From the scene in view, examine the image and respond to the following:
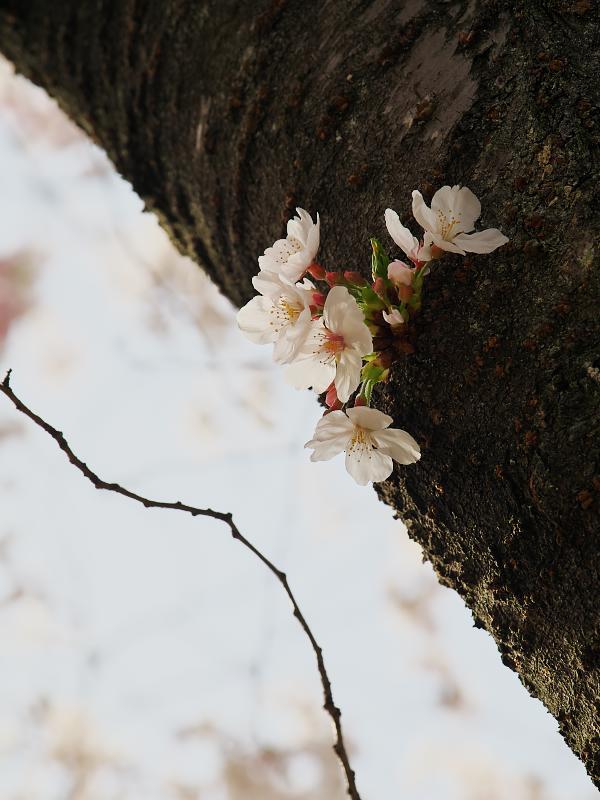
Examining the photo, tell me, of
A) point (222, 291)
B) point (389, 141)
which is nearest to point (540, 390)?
point (389, 141)

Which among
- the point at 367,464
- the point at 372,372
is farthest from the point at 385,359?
the point at 367,464

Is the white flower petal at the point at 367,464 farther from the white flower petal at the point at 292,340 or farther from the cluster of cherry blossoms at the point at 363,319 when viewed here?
the white flower petal at the point at 292,340

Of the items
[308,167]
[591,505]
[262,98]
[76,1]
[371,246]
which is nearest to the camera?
[591,505]

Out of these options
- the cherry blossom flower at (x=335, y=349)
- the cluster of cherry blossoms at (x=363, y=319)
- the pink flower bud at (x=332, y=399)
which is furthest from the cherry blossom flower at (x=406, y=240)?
the pink flower bud at (x=332, y=399)

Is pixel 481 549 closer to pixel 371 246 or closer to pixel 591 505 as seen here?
pixel 591 505

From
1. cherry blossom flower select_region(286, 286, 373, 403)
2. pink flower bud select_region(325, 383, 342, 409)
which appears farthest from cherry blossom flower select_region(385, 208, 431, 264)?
pink flower bud select_region(325, 383, 342, 409)

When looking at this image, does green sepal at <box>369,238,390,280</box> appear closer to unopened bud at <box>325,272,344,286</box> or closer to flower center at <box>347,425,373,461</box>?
unopened bud at <box>325,272,344,286</box>
